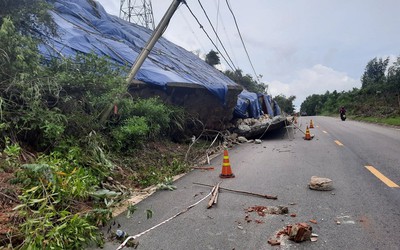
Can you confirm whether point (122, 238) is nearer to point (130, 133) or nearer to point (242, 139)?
point (130, 133)

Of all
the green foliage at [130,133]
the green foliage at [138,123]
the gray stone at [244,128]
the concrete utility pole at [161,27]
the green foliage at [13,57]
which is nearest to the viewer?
the green foliage at [13,57]

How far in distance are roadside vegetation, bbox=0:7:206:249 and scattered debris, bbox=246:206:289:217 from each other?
194 cm

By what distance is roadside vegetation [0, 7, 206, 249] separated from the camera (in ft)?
12.1

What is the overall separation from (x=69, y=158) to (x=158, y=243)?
2.59 metres

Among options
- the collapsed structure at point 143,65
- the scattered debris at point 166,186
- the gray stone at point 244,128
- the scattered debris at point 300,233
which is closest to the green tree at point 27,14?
the collapsed structure at point 143,65

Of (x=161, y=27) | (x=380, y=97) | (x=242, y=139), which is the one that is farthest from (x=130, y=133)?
(x=380, y=97)

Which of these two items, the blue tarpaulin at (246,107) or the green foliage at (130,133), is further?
the blue tarpaulin at (246,107)

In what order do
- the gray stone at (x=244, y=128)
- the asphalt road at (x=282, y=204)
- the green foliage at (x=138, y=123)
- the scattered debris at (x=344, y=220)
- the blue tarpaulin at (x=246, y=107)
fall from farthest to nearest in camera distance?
1. the blue tarpaulin at (x=246, y=107)
2. the gray stone at (x=244, y=128)
3. the green foliage at (x=138, y=123)
4. the scattered debris at (x=344, y=220)
5. the asphalt road at (x=282, y=204)

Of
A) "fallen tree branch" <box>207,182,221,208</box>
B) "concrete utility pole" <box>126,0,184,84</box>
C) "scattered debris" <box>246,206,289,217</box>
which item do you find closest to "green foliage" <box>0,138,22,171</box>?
"fallen tree branch" <box>207,182,221,208</box>

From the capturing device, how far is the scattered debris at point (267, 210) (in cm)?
448

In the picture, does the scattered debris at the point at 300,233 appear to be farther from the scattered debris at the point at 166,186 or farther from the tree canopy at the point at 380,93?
the tree canopy at the point at 380,93

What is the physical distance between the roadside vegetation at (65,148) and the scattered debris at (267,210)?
6.37 ft

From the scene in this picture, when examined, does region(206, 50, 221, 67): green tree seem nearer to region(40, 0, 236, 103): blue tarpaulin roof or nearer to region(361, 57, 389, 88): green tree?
region(40, 0, 236, 103): blue tarpaulin roof

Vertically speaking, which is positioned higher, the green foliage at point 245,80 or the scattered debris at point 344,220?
the green foliage at point 245,80
